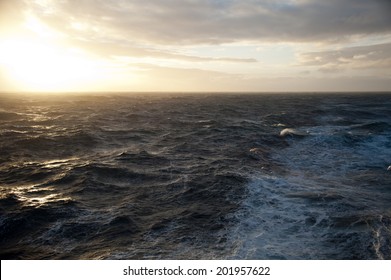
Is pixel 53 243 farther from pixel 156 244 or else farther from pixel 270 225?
pixel 270 225

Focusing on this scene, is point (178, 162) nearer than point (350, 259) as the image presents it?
No

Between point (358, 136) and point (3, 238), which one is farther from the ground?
point (358, 136)

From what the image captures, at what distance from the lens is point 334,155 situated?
70.3ft

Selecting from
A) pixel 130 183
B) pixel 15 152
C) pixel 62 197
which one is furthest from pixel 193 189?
pixel 15 152

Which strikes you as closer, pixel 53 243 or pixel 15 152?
pixel 53 243

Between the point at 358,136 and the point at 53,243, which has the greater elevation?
the point at 358,136

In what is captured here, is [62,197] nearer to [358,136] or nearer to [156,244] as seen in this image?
[156,244]

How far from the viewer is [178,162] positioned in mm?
19203

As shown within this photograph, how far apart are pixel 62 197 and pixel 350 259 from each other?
11792 mm
